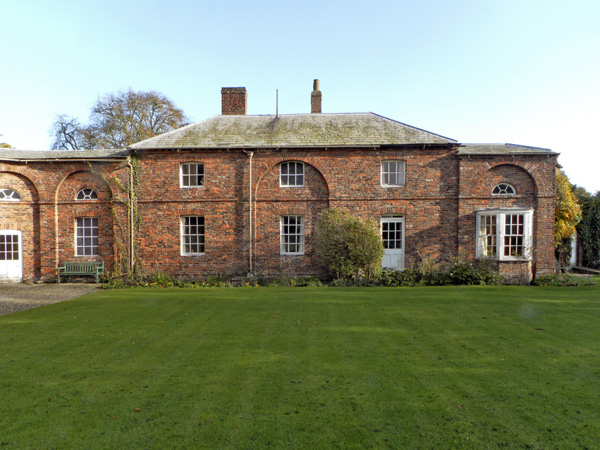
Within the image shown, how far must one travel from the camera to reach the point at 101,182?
15625 millimetres

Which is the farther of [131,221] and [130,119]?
[130,119]

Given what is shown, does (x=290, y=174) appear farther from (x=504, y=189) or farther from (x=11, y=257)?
(x=11, y=257)

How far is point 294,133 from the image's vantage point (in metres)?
16.6

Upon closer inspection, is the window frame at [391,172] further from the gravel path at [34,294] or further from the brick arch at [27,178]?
the brick arch at [27,178]

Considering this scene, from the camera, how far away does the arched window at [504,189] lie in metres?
15.4

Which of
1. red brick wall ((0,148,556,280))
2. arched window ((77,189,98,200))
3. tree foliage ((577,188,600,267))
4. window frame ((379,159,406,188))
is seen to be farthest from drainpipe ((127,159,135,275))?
tree foliage ((577,188,600,267))

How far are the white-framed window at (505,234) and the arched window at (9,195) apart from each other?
2088 cm

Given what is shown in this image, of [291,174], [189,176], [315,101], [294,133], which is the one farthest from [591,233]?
[189,176]

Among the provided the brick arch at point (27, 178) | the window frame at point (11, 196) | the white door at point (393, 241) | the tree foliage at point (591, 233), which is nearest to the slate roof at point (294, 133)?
the white door at point (393, 241)

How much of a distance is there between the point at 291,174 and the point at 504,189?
973 cm

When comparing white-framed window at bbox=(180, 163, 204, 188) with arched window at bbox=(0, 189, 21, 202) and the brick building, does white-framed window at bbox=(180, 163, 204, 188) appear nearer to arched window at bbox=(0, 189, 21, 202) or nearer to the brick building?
the brick building

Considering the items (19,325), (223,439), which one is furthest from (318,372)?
(19,325)

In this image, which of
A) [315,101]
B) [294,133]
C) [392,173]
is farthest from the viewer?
[315,101]

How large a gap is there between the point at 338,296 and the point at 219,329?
5.02 meters
